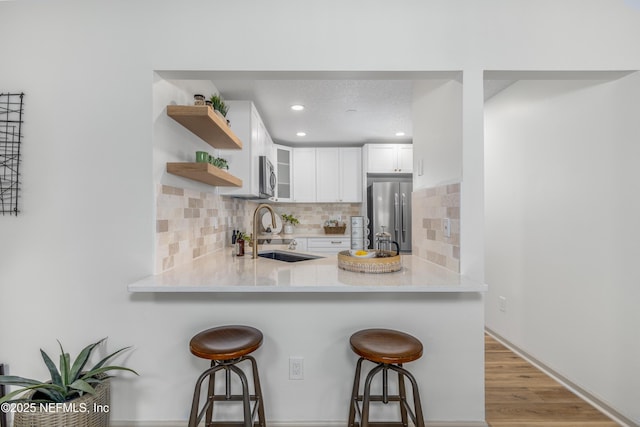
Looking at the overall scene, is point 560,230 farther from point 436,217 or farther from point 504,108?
point 504,108

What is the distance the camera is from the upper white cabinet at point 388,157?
4434 millimetres

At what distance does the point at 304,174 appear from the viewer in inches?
183

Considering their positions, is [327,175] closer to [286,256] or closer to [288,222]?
[288,222]

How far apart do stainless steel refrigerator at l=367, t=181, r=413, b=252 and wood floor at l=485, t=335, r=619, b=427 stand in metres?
1.88

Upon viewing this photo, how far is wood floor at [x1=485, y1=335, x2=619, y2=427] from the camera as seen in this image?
5.68 ft

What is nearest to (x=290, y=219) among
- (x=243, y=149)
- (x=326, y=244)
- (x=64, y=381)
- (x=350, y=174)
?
(x=326, y=244)

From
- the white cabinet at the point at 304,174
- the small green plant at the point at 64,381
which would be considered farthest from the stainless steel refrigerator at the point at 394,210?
the small green plant at the point at 64,381

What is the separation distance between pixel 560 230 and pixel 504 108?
3.96 ft

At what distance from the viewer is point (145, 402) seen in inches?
61.3

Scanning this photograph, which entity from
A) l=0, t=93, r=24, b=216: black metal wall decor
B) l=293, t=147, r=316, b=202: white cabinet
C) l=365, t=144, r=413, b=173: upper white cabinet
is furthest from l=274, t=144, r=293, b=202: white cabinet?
l=0, t=93, r=24, b=216: black metal wall decor

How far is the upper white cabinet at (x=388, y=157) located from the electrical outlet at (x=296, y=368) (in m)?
3.33

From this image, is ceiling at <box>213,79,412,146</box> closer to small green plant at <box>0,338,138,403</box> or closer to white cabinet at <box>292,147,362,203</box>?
white cabinet at <box>292,147,362,203</box>

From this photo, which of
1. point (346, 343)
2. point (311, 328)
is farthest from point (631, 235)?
point (311, 328)

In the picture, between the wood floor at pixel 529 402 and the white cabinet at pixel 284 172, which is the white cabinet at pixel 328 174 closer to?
the white cabinet at pixel 284 172
